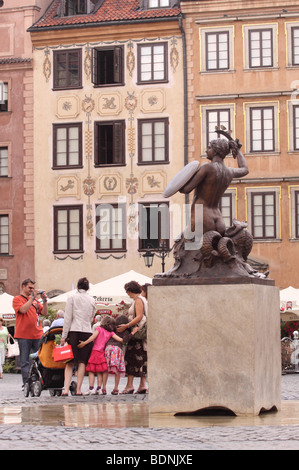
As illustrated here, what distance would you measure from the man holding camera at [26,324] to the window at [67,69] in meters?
22.9

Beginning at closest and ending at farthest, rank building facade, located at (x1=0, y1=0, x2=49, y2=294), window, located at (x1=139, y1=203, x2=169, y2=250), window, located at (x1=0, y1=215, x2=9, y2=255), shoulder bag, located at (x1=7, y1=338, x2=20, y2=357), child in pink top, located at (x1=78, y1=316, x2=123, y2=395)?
child in pink top, located at (x1=78, y1=316, x2=123, y2=395)
shoulder bag, located at (x1=7, y1=338, x2=20, y2=357)
window, located at (x1=139, y1=203, x2=169, y2=250)
building facade, located at (x1=0, y1=0, x2=49, y2=294)
window, located at (x1=0, y1=215, x2=9, y2=255)

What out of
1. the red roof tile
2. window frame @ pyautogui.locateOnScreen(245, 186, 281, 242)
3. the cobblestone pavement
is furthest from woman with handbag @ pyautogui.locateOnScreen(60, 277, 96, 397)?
the red roof tile

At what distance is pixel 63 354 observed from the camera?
15000 millimetres

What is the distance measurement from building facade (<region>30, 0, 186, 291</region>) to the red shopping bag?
2177 cm

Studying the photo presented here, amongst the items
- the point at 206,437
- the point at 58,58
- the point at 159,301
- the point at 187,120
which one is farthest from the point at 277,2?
the point at 206,437

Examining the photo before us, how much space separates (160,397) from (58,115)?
93.6 ft

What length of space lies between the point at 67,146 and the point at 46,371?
23314mm

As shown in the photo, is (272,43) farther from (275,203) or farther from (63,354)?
(63,354)

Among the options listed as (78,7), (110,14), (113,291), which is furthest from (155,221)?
(113,291)

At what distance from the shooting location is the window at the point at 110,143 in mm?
38000

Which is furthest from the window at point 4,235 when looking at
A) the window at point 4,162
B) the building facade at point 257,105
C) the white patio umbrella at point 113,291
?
the white patio umbrella at point 113,291

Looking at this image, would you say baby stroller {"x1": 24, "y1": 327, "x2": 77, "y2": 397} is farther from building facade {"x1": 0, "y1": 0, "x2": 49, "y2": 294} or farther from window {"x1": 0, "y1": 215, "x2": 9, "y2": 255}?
window {"x1": 0, "y1": 215, "x2": 9, "y2": 255}

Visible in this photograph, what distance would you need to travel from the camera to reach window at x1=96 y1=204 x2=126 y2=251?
37.2 metres

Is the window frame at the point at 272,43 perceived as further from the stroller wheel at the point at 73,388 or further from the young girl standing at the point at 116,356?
the stroller wheel at the point at 73,388
